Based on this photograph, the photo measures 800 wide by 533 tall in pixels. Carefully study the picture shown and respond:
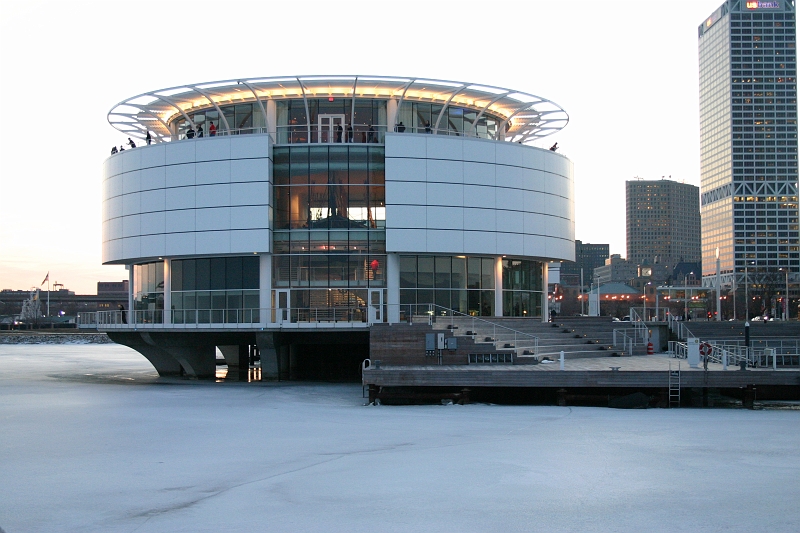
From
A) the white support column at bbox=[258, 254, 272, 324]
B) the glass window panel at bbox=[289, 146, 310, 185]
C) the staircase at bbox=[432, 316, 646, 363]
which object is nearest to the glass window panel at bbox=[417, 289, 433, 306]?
the staircase at bbox=[432, 316, 646, 363]

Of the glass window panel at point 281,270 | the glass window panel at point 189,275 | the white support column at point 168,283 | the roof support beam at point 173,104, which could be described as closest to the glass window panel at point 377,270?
the glass window panel at point 281,270

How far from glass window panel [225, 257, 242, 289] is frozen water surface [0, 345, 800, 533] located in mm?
15269

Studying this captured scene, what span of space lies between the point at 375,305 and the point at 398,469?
85.0 ft

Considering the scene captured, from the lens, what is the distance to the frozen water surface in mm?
13945

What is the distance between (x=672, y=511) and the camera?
14297 millimetres

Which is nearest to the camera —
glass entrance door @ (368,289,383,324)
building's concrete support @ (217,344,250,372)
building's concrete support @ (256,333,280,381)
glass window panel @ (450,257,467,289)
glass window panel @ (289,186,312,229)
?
glass entrance door @ (368,289,383,324)

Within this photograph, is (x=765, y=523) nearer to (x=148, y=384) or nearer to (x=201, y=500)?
(x=201, y=500)

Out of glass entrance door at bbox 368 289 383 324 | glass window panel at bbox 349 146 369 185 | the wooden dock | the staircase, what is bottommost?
the wooden dock

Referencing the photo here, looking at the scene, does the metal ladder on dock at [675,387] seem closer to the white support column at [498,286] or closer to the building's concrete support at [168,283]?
the white support column at [498,286]

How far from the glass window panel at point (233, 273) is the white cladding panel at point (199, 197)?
4.98 ft

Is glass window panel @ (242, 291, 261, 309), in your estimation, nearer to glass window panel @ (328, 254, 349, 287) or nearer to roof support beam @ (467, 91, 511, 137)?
glass window panel @ (328, 254, 349, 287)

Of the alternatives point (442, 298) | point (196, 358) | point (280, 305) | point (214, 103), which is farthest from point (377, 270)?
point (214, 103)

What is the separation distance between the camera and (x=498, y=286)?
46.8 metres

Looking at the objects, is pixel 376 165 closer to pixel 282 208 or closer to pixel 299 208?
pixel 299 208
